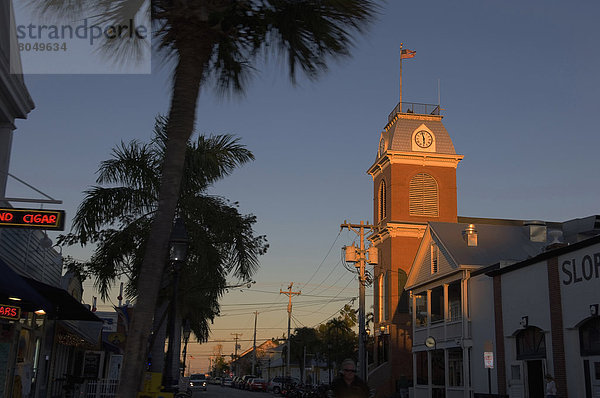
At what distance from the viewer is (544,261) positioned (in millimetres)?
21297

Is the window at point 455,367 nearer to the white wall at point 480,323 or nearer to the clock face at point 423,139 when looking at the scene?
the white wall at point 480,323

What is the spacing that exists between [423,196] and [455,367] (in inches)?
725

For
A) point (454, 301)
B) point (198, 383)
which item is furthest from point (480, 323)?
point (198, 383)

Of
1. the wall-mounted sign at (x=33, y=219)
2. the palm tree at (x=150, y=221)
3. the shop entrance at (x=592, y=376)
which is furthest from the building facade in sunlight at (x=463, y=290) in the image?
the wall-mounted sign at (x=33, y=219)

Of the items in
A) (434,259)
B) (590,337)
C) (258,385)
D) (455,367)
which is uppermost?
(434,259)

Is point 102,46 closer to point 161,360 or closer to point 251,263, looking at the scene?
point 251,263

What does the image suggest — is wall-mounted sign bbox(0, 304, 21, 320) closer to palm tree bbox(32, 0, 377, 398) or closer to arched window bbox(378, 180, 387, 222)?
palm tree bbox(32, 0, 377, 398)

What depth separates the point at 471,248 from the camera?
99.7 feet

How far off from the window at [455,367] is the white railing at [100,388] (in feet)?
49.7

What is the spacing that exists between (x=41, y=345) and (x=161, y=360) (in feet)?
12.0

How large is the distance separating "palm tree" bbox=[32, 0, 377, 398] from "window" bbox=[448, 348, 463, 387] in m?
22.4

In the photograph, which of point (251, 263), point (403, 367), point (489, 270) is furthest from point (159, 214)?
point (403, 367)

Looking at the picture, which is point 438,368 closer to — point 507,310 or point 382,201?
point 507,310

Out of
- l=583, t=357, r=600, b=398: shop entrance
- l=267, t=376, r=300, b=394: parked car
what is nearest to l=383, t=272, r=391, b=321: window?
l=267, t=376, r=300, b=394: parked car
